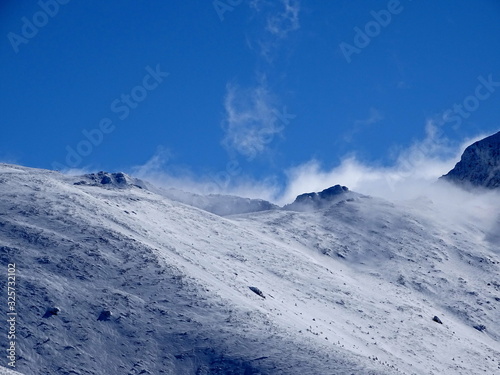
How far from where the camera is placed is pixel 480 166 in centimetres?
10356

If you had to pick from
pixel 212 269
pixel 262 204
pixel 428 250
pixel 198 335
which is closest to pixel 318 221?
pixel 428 250

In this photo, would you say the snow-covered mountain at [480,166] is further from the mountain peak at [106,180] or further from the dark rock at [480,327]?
the mountain peak at [106,180]

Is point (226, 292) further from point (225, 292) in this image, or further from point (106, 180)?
point (106, 180)

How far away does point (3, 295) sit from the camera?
115ft

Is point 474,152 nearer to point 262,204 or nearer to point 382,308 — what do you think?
point 262,204

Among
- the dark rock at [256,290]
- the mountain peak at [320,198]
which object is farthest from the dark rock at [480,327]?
the mountain peak at [320,198]

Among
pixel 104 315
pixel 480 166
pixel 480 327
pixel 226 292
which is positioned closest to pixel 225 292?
pixel 226 292

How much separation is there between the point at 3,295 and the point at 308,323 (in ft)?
59.0

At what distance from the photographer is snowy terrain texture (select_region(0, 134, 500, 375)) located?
33.8 metres

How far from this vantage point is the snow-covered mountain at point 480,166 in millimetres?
101000

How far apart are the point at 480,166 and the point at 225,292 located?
72.9 meters
